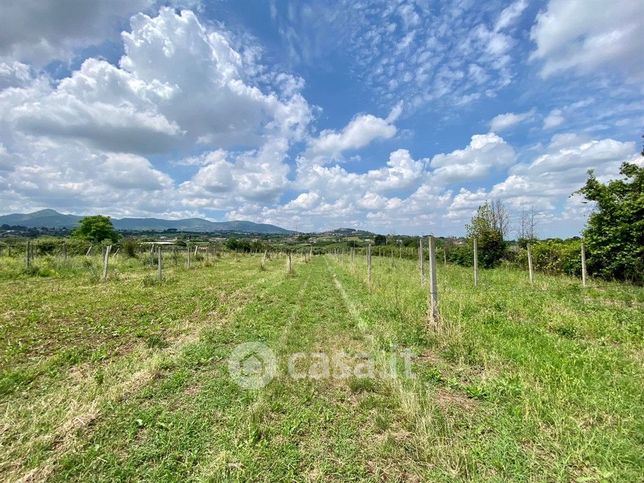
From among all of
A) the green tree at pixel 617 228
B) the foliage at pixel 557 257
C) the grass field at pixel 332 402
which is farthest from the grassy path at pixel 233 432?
the foliage at pixel 557 257

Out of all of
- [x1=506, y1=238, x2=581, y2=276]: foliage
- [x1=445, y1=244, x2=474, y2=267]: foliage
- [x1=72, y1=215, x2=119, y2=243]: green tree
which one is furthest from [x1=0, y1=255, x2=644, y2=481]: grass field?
[x1=72, y1=215, x2=119, y2=243]: green tree

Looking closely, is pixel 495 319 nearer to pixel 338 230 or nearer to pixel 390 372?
pixel 390 372

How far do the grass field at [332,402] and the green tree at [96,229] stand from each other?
6944 centimetres

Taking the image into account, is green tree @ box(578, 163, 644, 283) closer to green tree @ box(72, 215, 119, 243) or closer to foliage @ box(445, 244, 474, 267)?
foliage @ box(445, 244, 474, 267)

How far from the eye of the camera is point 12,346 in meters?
5.91

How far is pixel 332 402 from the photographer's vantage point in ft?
12.9

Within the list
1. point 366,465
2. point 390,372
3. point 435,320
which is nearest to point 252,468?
point 366,465

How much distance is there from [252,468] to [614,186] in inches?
712

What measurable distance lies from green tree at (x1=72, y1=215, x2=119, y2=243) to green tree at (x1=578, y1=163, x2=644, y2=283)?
73541 mm

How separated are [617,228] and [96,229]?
78519 millimetres

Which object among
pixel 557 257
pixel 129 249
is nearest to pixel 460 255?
Result: pixel 557 257

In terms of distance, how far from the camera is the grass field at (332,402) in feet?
9.11

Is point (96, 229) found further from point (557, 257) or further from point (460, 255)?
point (557, 257)

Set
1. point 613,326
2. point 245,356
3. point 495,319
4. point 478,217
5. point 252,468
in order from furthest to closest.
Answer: point 478,217 < point 495,319 < point 613,326 < point 245,356 < point 252,468
